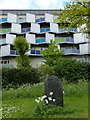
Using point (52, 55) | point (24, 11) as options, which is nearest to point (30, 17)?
point (24, 11)

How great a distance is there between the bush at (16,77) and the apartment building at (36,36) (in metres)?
19.2

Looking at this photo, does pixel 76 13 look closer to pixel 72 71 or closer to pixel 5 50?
pixel 72 71

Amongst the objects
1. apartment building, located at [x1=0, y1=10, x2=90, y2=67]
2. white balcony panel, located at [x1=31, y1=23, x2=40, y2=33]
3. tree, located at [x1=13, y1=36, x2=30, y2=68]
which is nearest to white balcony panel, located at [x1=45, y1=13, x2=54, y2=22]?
apartment building, located at [x1=0, y1=10, x2=90, y2=67]

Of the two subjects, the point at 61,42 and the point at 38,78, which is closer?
the point at 38,78

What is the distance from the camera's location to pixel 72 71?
13336 millimetres

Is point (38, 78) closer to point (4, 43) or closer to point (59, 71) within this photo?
point (59, 71)

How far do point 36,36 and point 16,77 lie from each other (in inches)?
983

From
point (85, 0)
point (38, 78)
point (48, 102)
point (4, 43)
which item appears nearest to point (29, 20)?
point (4, 43)

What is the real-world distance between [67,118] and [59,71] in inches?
363

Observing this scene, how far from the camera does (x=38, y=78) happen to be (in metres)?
14.0

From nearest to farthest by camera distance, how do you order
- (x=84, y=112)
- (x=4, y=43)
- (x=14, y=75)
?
(x=84, y=112) < (x=14, y=75) < (x=4, y=43)

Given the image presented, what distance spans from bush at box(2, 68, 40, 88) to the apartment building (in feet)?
63.1

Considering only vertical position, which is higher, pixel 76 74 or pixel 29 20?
pixel 29 20

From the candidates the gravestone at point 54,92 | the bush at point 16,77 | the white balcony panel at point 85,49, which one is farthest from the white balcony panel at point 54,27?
the gravestone at point 54,92
